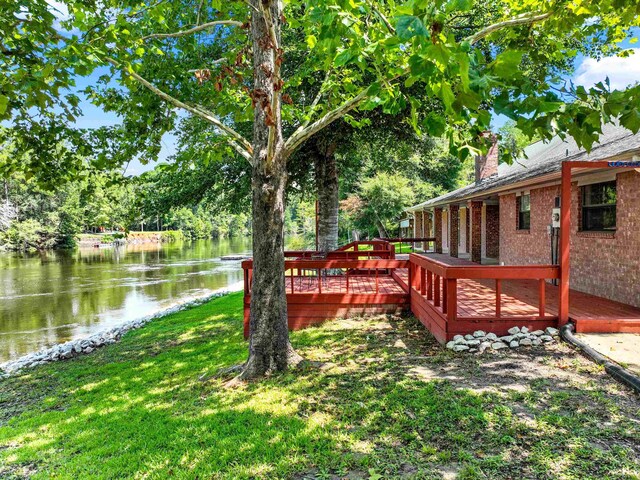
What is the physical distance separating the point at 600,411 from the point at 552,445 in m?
0.83

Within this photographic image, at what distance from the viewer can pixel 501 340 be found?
547 centimetres

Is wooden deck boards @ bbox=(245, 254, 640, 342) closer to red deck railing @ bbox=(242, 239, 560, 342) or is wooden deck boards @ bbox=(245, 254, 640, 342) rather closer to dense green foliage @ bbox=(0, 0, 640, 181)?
red deck railing @ bbox=(242, 239, 560, 342)

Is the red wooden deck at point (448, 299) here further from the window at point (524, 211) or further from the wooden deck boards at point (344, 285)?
the window at point (524, 211)

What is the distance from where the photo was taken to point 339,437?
3412 mm

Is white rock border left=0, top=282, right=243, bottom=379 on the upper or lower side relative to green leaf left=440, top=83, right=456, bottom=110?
lower

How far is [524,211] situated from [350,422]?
9.48m

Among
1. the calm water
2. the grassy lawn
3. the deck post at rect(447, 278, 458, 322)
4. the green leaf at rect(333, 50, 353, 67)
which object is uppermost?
the green leaf at rect(333, 50, 353, 67)

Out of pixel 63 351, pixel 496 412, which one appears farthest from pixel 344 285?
pixel 63 351

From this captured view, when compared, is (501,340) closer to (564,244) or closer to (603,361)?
(603,361)

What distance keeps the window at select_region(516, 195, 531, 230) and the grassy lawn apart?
646 centimetres

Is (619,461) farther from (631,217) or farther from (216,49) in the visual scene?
(216,49)

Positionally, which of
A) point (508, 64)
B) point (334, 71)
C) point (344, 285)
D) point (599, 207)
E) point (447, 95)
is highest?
point (334, 71)

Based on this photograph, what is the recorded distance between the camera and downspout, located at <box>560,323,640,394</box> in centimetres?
395

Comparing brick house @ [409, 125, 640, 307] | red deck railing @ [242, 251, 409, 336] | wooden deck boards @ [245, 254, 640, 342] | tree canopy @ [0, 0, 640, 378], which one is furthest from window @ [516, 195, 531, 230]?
tree canopy @ [0, 0, 640, 378]
